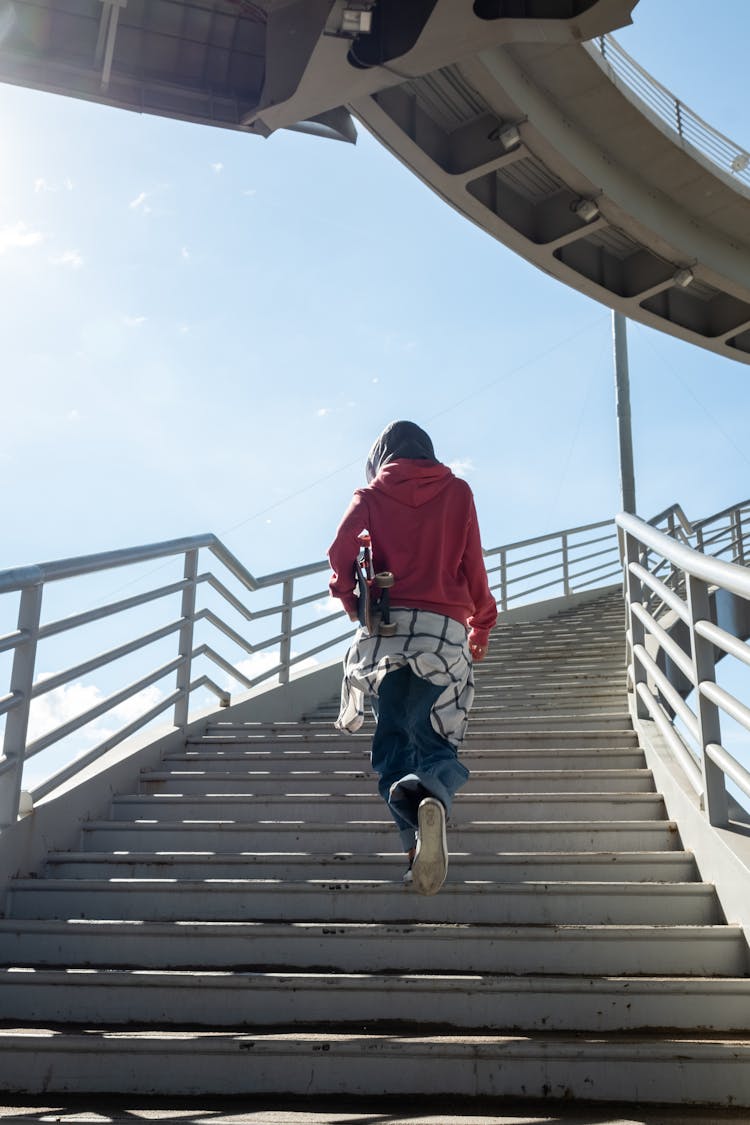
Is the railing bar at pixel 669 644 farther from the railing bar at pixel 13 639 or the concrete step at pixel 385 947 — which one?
the railing bar at pixel 13 639

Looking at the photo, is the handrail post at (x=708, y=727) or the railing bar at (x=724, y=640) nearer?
the railing bar at (x=724, y=640)

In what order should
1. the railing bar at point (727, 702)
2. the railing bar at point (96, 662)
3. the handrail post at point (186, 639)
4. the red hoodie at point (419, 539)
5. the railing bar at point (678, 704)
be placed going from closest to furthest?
the railing bar at point (727, 702) → the red hoodie at point (419, 539) → the railing bar at point (678, 704) → the railing bar at point (96, 662) → the handrail post at point (186, 639)

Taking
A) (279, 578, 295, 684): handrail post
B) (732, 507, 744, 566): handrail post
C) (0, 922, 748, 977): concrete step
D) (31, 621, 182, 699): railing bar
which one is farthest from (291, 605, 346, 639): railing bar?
(732, 507, 744, 566): handrail post

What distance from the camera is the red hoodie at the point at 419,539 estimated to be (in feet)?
11.3

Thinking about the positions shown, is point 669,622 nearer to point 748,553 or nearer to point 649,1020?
point 748,553

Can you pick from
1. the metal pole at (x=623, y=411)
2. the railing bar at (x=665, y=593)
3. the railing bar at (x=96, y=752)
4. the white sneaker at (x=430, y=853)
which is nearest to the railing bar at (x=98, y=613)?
the railing bar at (x=96, y=752)

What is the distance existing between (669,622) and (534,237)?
23.2 ft

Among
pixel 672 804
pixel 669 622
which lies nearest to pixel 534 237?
pixel 669 622

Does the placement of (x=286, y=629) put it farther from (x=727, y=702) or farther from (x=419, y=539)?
(x=727, y=702)

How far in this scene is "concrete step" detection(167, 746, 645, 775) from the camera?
4984 millimetres

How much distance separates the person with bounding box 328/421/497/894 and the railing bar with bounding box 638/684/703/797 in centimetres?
99

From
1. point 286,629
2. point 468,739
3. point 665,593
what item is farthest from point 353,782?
point 286,629

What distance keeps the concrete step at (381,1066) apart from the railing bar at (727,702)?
896mm

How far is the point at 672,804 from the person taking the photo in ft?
13.6
